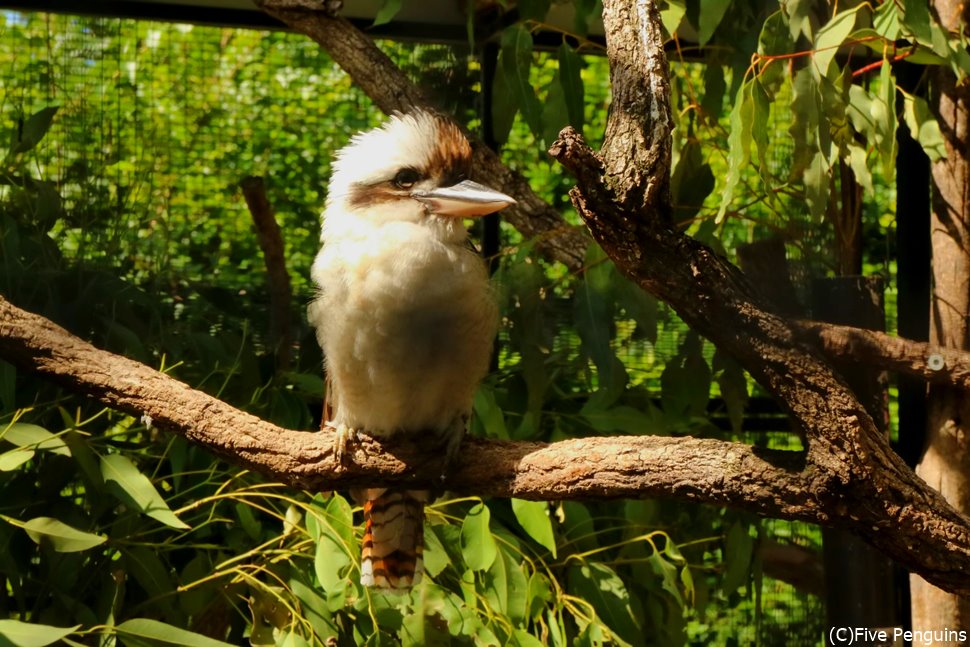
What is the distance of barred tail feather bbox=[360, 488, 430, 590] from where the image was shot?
1727 mm

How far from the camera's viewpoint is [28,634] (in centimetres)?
132

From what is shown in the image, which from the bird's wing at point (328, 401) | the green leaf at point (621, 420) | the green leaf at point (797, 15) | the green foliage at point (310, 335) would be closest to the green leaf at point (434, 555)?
the green foliage at point (310, 335)

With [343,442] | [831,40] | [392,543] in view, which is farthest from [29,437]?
[831,40]

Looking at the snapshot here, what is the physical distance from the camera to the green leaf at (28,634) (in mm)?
1312

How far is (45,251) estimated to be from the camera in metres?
2.01

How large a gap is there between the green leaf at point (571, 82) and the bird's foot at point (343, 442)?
0.66 metres

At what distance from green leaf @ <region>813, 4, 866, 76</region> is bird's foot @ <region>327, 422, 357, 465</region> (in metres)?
0.81

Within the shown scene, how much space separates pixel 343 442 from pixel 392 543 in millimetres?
298

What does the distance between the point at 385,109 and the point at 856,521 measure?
125 centimetres

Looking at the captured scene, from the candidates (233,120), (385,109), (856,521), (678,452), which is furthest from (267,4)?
(856,521)

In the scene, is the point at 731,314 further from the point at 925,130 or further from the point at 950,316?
the point at 950,316

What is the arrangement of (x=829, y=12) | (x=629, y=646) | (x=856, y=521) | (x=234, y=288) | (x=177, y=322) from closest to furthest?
(x=856, y=521) < (x=629, y=646) < (x=829, y=12) < (x=177, y=322) < (x=234, y=288)

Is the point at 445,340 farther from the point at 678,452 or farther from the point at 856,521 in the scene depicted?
the point at 856,521

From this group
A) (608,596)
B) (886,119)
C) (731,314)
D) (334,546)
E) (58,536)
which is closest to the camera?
(731,314)
